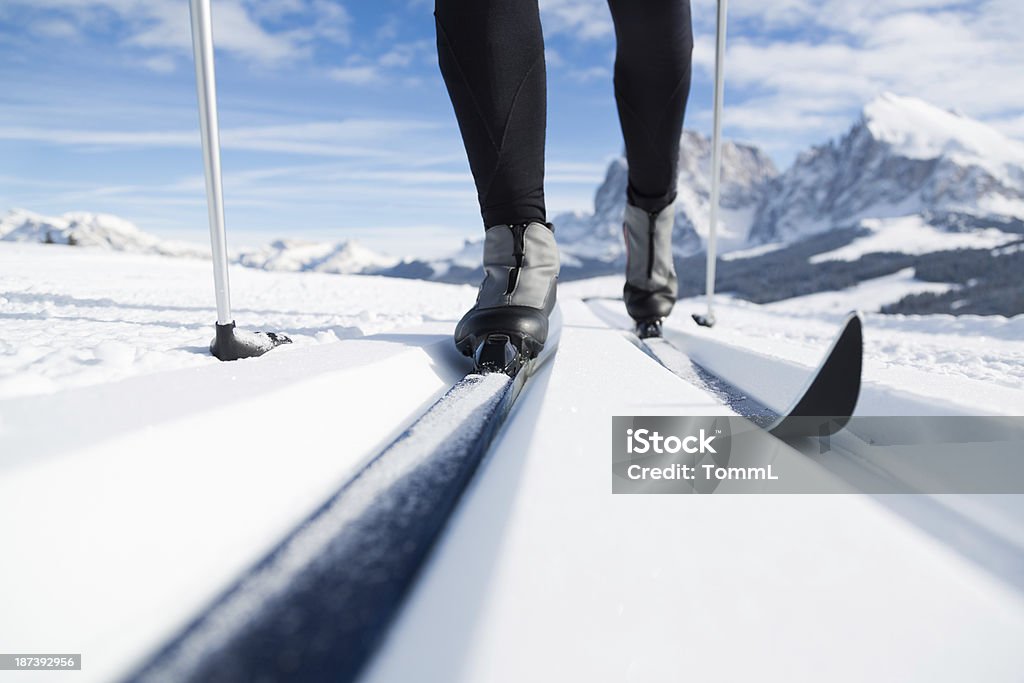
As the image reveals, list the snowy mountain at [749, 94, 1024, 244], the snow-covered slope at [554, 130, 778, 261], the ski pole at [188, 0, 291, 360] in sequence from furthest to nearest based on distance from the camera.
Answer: the snow-covered slope at [554, 130, 778, 261] → the snowy mountain at [749, 94, 1024, 244] → the ski pole at [188, 0, 291, 360]

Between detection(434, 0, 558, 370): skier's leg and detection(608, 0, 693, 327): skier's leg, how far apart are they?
20.6 inches

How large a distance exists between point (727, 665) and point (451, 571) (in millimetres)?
126

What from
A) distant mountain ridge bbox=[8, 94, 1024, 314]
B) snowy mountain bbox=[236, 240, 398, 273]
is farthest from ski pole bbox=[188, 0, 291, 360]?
snowy mountain bbox=[236, 240, 398, 273]

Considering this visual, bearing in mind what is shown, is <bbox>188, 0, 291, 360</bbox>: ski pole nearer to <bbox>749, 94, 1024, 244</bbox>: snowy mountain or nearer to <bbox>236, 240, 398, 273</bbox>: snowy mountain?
<bbox>749, 94, 1024, 244</bbox>: snowy mountain

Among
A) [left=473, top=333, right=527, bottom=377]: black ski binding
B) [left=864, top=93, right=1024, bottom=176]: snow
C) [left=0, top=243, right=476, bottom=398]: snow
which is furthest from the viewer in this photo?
[left=864, top=93, right=1024, bottom=176]: snow

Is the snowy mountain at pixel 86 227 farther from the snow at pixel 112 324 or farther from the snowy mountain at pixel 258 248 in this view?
the snow at pixel 112 324

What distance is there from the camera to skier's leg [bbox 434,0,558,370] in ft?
2.63

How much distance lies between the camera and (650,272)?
145 centimetres

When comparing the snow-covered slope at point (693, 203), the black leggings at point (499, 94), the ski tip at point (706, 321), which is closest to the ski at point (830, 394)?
the black leggings at point (499, 94)

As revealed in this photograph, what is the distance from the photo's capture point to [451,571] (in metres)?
0.29

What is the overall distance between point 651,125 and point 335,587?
1.32 metres

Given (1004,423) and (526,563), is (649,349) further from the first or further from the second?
(526,563)

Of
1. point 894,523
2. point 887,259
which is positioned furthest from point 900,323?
point 887,259

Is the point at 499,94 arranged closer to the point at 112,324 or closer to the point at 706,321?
the point at 112,324
